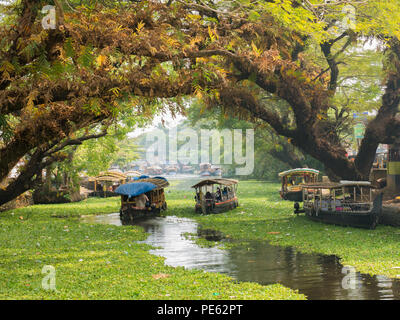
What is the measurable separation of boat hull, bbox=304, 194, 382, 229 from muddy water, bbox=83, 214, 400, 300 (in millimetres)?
4763

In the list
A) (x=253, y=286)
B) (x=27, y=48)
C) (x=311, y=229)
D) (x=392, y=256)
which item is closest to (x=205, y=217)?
(x=311, y=229)

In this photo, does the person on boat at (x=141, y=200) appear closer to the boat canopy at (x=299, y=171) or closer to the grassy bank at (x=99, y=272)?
the grassy bank at (x=99, y=272)

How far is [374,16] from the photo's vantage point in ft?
55.0

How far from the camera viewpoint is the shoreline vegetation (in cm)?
866

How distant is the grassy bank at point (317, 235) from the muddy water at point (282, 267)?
2.18ft

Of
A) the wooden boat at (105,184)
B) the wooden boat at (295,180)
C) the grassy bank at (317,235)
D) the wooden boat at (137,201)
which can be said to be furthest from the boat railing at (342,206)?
the wooden boat at (105,184)

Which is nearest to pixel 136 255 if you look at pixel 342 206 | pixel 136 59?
pixel 136 59

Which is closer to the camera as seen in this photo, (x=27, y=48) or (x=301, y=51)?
(x=27, y=48)

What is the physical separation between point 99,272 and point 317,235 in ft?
28.3

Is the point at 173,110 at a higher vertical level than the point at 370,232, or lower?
higher

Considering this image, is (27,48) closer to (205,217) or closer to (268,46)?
(268,46)

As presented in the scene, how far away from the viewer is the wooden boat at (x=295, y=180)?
101 ft

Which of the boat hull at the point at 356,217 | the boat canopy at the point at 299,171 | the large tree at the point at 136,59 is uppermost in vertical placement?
the large tree at the point at 136,59

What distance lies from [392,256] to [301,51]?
11.7 metres
